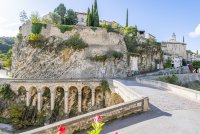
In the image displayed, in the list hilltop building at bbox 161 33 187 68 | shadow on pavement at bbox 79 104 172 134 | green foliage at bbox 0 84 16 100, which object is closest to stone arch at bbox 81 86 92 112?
green foliage at bbox 0 84 16 100

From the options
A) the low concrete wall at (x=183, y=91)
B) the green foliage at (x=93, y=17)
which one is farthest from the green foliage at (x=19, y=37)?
the low concrete wall at (x=183, y=91)

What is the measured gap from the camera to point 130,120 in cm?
1002

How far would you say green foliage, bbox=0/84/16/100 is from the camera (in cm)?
2934

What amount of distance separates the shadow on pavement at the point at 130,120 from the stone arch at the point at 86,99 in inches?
687

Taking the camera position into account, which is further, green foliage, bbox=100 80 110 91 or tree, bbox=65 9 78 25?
tree, bbox=65 9 78 25

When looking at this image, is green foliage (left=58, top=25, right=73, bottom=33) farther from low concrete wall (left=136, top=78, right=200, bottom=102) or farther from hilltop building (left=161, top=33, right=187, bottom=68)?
hilltop building (left=161, top=33, right=187, bottom=68)

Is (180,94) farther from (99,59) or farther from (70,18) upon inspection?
(70,18)

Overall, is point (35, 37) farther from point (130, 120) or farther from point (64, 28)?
point (130, 120)

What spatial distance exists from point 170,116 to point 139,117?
1.48m

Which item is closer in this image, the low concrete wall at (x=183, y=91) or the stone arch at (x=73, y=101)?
the low concrete wall at (x=183, y=91)

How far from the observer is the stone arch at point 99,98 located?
91.3 ft

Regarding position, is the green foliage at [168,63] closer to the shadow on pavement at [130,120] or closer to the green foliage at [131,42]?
the green foliage at [131,42]

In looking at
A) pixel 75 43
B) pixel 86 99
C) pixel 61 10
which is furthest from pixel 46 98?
pixel 61 10

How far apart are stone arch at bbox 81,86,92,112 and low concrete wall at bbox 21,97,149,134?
58.5ft
